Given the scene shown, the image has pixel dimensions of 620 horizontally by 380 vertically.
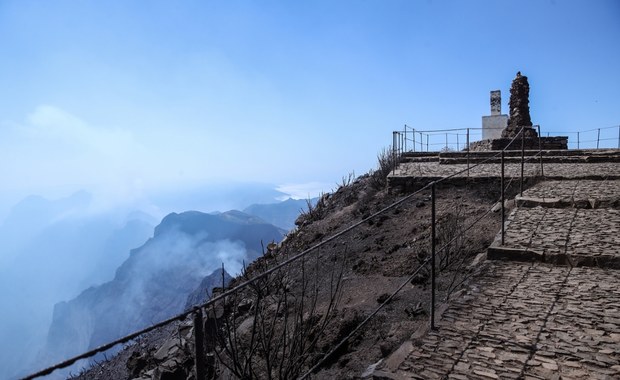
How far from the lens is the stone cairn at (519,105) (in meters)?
23.3

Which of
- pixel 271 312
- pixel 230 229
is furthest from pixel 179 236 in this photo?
pixel 271 312

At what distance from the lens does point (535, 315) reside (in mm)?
4086

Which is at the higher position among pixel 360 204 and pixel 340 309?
pixel 360 204

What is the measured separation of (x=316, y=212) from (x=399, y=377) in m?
12.9

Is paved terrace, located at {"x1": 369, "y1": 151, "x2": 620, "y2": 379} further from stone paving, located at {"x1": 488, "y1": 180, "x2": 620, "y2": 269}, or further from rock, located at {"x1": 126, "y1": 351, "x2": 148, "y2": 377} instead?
rock, located at {"x1": 126, "y1": 351, "x2": 148, "y2": 377}

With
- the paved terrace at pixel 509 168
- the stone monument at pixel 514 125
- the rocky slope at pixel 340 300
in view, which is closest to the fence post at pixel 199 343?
the rocky slope at pixel 340 300

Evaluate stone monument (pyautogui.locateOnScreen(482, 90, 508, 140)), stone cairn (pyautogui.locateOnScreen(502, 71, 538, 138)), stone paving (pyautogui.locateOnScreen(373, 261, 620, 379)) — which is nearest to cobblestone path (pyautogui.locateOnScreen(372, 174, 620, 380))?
stone paving (pyautogui.locateOnScreen(373, 261, 620, 379))

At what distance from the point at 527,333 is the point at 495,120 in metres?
24.3

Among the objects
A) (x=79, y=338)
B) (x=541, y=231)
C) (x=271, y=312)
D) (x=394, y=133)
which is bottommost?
(x=79, y=338)

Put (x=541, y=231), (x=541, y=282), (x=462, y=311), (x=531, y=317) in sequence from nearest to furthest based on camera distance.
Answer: (x=531, y=317) < (x=462, y=311) < (x=541, y=282) < (x=541, y=231)

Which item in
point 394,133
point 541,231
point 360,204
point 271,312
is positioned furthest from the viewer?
point 394,133

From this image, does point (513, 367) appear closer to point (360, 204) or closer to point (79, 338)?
point (360, 204)

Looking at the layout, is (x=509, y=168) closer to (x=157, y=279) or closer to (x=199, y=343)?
(x=199, y=343)

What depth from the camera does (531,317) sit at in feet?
13.3
